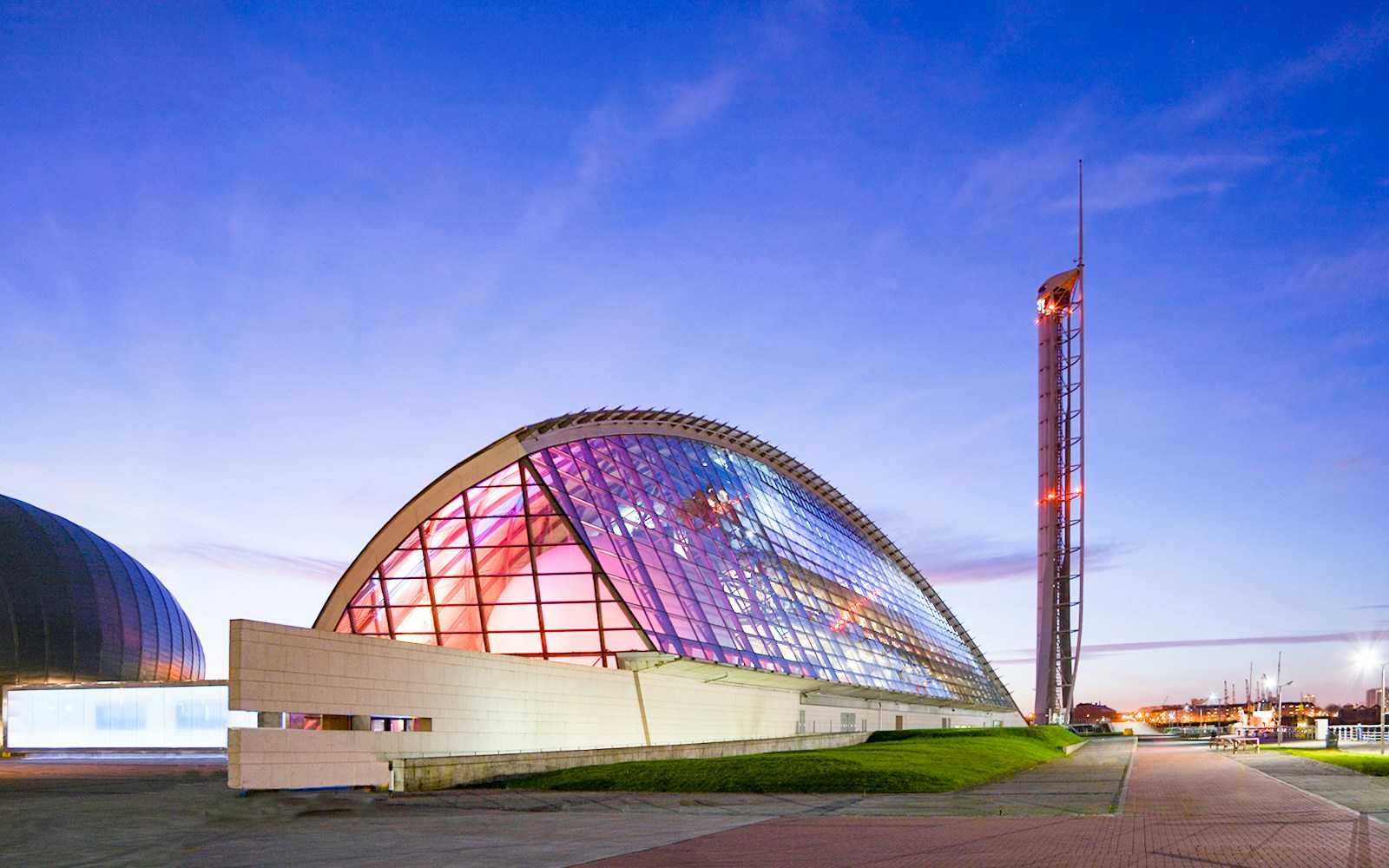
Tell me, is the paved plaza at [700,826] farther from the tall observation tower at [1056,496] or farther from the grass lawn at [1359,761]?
the tall observation tower at [1056,496]

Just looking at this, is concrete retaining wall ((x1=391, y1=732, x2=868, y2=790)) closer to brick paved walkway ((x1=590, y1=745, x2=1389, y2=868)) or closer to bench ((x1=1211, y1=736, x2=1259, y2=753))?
brick paved walkway ((x1=590, y1=745, x2=1389, y2=868))

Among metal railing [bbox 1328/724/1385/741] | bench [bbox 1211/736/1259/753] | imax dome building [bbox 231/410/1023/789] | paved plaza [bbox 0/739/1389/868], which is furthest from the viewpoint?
metal railing [bbox 1328/724/1385/741]

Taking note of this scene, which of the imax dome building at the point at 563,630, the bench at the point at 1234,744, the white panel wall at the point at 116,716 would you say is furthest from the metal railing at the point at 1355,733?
the white panel wall at the point at 116,716

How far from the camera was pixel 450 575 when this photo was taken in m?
31.3

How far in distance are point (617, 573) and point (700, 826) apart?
609 inches

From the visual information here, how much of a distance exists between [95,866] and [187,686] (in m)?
35.0

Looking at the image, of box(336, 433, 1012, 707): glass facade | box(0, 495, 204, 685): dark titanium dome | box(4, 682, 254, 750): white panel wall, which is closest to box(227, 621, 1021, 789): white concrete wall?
box(336, 433, 1012, 707): glass facade

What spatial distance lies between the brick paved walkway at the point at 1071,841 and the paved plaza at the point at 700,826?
0.14 feet

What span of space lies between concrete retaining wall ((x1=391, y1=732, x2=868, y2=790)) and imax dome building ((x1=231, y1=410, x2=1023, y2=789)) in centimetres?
9

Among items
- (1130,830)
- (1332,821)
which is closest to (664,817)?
(1130,830)

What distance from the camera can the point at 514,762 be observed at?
24375 mm

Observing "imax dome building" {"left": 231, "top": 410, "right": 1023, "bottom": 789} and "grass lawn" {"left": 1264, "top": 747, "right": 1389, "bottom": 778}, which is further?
"grass lawn" {"left": 1264, "top": 747, "right": 1389, "bottom": 778}

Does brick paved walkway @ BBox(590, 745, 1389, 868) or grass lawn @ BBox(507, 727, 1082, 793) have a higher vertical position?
brick paved walkway @ BBox(590, 745, 1389, 868)

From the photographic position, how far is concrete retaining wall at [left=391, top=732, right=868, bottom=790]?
882 inches
